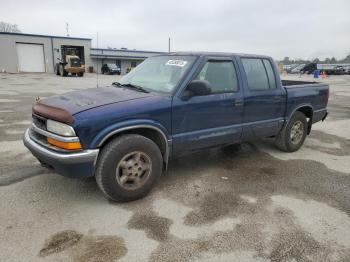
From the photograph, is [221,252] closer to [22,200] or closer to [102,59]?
[22,200]

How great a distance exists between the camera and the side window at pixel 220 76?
438cm

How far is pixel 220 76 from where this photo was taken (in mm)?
4535

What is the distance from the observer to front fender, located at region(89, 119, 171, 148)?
3.40 meters

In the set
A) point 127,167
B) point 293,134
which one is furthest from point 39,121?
point 293,134

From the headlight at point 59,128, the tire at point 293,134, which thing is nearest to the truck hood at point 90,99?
the headlight at point 59,128

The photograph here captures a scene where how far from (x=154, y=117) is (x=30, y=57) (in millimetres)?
42726

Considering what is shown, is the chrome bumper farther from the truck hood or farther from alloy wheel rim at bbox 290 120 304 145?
alloy wheel rim at bbox 290 120 304 145

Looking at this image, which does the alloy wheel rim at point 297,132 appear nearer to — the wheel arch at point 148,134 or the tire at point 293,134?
the tire at point 293,134

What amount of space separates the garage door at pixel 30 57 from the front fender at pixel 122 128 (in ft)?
138

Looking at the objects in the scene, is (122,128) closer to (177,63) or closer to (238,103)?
(177,63)

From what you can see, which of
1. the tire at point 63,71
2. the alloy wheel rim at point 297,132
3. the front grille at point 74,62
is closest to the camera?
the alloy wheel rim at point 297,132

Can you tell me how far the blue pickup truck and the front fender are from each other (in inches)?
0.4

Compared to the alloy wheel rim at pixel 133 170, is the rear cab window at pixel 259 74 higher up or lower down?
higher up

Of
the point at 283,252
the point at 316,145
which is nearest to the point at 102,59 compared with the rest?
the point at 316,145
